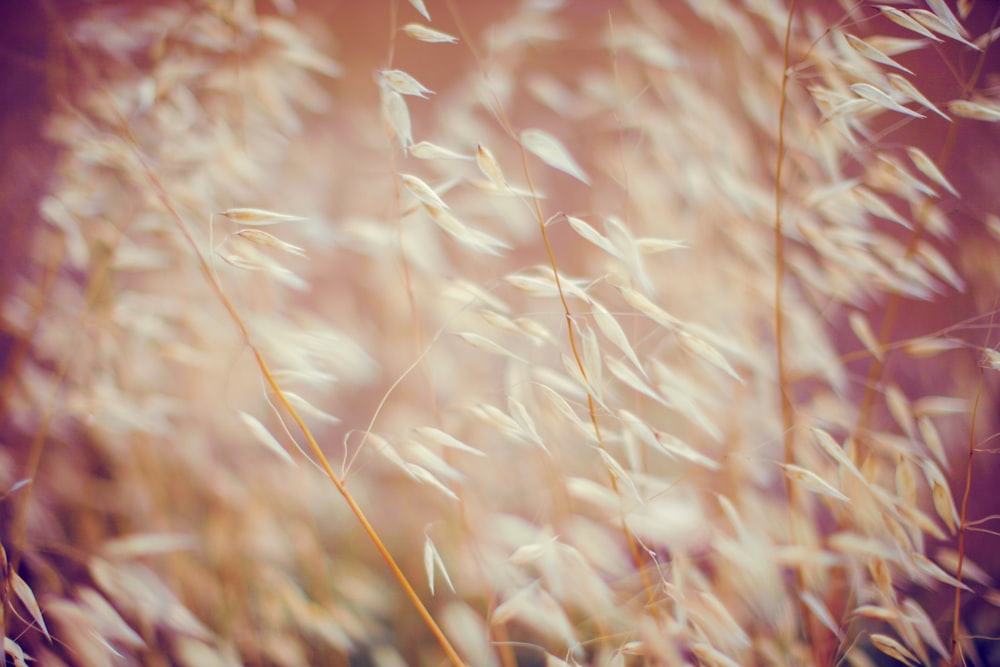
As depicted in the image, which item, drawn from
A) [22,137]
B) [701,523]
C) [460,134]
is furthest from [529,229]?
[22,137]

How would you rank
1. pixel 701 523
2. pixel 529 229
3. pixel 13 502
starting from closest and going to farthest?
1. pixel 701 523
2. pixel 13 502
3. pixel 529 229

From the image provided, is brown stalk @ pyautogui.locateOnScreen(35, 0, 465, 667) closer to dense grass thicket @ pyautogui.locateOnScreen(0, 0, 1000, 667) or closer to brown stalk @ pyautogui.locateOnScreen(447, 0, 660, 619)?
dense grass thicket @ pyautogui.locateOnScreen(0, 0, 1000, 667)

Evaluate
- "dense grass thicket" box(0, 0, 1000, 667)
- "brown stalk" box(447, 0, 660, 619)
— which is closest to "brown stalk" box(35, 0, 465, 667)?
"dense grass thicket" box(0, 0, 1000, 667)

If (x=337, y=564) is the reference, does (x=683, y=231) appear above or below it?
above

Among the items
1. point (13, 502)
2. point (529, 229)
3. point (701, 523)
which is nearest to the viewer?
point (701, 523)

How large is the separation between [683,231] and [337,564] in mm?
582

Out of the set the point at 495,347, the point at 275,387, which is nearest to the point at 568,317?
the point at 495,347

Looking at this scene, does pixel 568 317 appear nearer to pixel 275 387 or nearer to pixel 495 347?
pixel 495 347

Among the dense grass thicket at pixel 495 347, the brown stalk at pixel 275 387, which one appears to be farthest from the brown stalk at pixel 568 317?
the brown stalk at pixel 275 387

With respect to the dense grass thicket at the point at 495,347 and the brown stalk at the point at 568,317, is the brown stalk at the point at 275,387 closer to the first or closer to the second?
the dense grass thicket at the point at 495,347

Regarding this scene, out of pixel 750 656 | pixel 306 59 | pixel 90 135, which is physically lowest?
pixel 750 656

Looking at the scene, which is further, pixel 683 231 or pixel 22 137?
pixel 22 137

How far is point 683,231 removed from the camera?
59 cm

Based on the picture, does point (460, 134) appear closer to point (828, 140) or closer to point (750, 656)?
point (828, 140)
